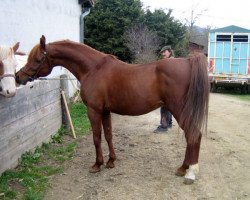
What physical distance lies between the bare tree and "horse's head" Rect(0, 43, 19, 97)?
13242 mm

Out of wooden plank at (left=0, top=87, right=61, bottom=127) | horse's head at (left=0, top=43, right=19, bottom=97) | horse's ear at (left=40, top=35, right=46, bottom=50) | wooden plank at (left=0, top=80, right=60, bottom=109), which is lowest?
wooden plank at (left=0, top=87, right=61, bottom=127)

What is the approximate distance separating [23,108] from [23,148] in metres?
0.63

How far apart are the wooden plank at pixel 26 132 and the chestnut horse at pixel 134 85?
84 centimetres

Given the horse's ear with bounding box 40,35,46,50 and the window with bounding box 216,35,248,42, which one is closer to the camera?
the horse's ear with bounding box 40,35,46,50

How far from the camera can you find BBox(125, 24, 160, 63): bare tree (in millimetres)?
17969

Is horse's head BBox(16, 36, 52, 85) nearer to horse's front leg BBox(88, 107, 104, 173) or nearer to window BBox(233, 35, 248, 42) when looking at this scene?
horse's front leg BBox(88, 107, 104, 173)

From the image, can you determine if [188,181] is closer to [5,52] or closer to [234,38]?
[5,52]

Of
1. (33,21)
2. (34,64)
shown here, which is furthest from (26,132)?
(33,21)

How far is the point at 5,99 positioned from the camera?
190 inches

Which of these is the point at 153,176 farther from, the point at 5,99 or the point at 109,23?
the point at 109,23

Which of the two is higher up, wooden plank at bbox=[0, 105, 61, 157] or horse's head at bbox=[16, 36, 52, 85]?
horse's head at bbox=[16, 36, 52, 85]

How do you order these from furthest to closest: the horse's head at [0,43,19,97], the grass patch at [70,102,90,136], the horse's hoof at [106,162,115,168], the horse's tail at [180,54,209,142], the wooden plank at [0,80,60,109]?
the grass patch at [70,102,90,136] < the horse's hoof at [106,162,115,168] < the wooden plank at [0,80,60,109] < the horse's tail at [180,54,209,142] < the horse's head at [0,43,19,97]

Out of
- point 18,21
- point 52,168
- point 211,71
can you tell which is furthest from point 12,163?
point 211,71

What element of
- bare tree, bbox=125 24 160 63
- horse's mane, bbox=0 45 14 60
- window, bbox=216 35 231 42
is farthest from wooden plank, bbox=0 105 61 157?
window, bbox=216 35 231 42
